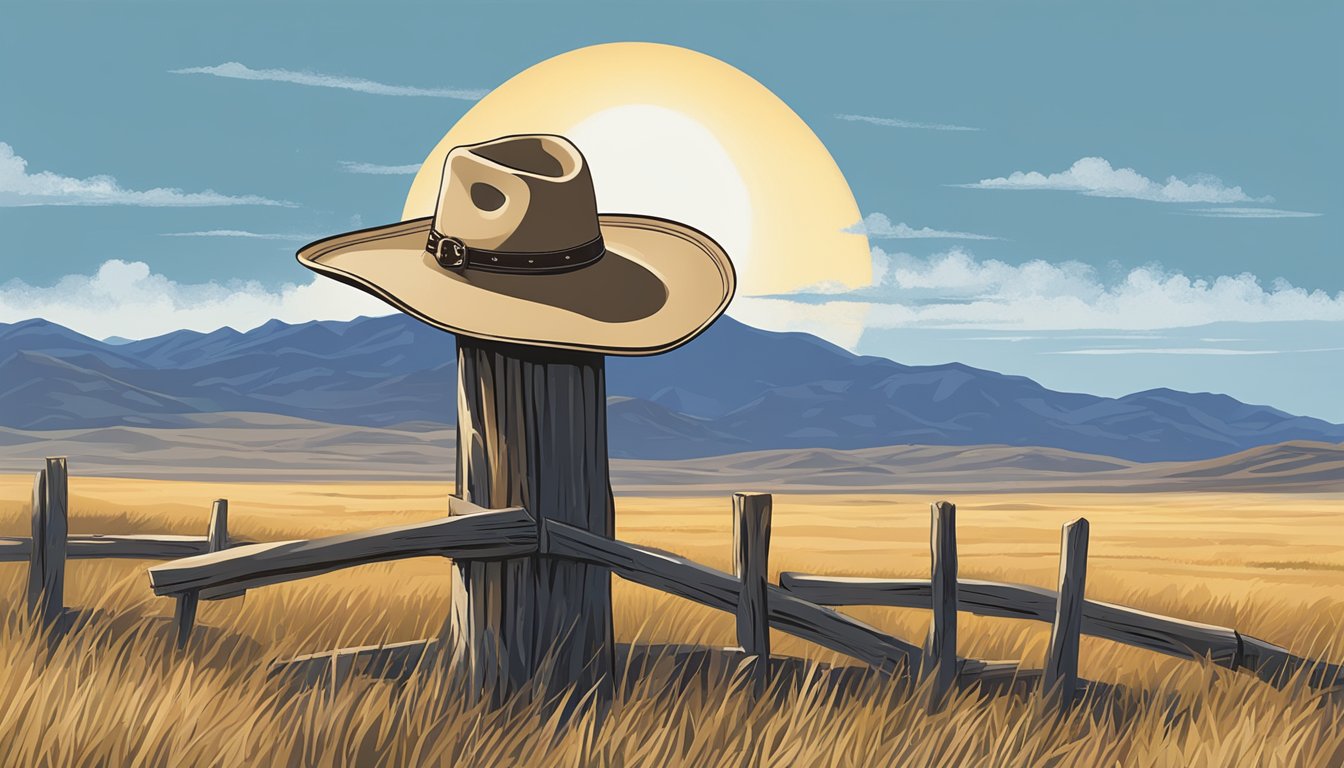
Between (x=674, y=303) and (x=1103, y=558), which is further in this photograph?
(x=1103, y=558)

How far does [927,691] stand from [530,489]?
2.27 m

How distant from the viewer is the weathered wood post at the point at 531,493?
5312mm

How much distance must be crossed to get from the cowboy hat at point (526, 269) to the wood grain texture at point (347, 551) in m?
0.76

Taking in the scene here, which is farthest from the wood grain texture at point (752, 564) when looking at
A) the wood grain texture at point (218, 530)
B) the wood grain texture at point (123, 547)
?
the wood grain texture at point (123, 547)

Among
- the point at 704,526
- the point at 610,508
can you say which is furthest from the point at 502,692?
the point at 704,526

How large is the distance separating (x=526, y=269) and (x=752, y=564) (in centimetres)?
174

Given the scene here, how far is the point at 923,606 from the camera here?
703cm

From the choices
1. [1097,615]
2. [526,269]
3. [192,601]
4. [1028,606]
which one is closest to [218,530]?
[192,601]

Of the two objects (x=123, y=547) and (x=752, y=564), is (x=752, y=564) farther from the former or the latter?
(x=123, y=547)

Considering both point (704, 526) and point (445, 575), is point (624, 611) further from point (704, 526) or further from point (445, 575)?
point (704, 526)

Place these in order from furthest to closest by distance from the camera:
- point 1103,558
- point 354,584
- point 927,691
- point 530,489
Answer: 1. point 1103,558
2. point 354,584
3. point 927,691
4. point 530,489

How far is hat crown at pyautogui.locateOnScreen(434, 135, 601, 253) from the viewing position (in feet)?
17.7

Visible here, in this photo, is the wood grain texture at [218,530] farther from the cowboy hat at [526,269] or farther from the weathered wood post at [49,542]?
the cowboy hat at [526,269]

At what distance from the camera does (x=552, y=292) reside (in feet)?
17.7
